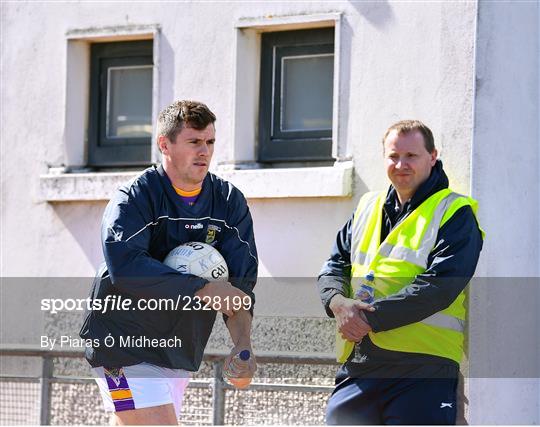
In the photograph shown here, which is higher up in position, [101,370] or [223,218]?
[223,218]

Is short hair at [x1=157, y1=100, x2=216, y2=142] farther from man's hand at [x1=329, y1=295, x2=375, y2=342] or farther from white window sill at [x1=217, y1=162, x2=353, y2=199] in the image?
white window sill at [x1=217, y1=162, x2=353, y2=199]

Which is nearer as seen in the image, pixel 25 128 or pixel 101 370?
pixel 101 370

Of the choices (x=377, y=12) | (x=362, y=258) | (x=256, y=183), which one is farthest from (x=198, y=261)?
(x=377, y=12)

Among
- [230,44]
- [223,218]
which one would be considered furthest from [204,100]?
[223,218]

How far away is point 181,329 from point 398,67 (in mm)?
2881

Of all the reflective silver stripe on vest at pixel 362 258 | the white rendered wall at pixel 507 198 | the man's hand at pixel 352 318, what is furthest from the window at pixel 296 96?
the man's hand at pixel 352 318

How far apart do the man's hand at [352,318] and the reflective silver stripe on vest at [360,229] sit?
26cm

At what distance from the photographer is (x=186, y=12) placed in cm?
988

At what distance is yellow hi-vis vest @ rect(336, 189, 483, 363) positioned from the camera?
277 inches

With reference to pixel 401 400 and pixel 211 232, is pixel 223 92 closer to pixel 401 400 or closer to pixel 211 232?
pixel 211 232

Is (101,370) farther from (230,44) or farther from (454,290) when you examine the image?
(230,44)

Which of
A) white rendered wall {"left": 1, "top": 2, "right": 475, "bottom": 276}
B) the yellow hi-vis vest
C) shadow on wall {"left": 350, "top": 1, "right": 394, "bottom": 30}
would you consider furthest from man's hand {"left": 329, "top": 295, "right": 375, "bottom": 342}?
shadow on wall {"left": 350, "top": 1, "right": 394, "bottom": 30}

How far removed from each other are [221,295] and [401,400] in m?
1.09

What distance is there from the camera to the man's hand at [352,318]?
700 centimetres
